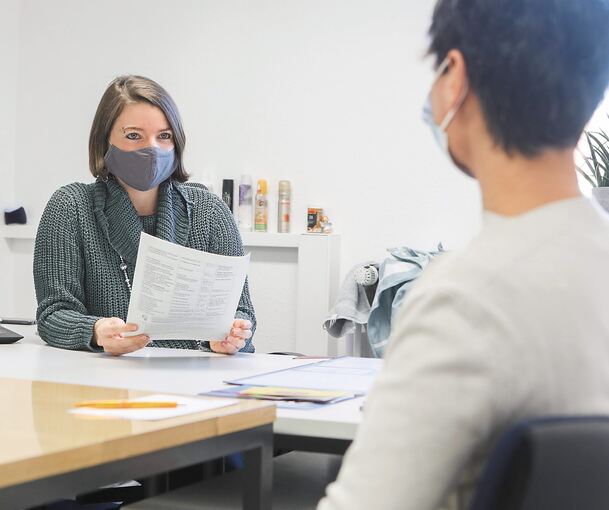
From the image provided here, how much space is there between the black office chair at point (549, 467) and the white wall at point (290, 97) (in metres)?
3.60

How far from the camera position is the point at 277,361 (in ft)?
7.30

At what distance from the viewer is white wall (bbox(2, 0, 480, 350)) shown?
434cm

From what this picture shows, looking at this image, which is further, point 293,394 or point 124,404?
point 293,394

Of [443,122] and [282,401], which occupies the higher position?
[443,122]

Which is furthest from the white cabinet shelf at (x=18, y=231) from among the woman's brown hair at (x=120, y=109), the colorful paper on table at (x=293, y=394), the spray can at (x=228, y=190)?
the colorful paper on table at (x=293, y=394)

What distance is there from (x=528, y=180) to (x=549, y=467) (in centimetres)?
28

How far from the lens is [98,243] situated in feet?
8.13

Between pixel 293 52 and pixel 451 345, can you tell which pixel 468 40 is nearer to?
pixel 451 345

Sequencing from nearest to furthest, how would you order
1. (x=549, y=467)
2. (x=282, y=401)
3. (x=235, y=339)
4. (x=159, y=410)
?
(x=549, y=467)
(x=159, y=410)
(x=282, y=401)
(x=235, y=339)

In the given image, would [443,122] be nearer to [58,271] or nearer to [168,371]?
[168,371]

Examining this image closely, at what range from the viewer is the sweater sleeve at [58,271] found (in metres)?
2.34

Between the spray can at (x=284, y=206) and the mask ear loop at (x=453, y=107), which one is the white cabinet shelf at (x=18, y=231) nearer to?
the spray can at (x=284, y=206)

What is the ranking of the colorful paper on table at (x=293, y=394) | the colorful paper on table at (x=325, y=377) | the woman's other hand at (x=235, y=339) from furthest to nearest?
the woman's other hand at (x=235, y=339), the colorful paper on table at (x=325, y=377), the colorful paper on table at (x=293, y=394)

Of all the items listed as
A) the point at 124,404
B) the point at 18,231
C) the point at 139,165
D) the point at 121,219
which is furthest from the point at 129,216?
the point at 18,231
